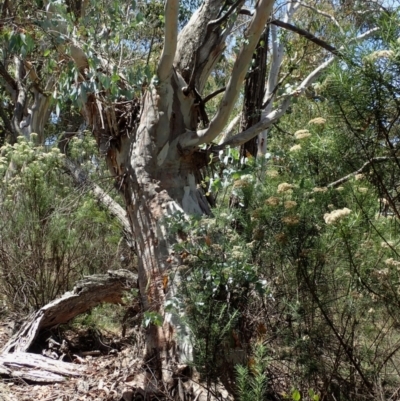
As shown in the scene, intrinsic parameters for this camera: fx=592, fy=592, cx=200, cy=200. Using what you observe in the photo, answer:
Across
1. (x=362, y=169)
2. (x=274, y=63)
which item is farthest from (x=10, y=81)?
(x=362, y=169)

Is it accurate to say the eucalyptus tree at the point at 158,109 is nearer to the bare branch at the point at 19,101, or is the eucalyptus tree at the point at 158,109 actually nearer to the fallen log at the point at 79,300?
the fallen log at the point at 79,300

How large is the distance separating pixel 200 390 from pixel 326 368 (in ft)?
3.21

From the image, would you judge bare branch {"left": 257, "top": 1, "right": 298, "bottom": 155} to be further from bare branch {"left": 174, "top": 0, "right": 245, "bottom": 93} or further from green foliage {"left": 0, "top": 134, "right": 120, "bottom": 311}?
green foliage {"left": 0, "top": 134, "right": 120, "bottom": 311}

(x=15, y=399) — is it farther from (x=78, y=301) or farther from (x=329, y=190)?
(x=329, y=190)

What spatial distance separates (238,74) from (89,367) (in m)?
3.13

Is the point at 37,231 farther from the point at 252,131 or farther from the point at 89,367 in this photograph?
the point at 252,131

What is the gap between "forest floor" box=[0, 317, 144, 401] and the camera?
4.88 meters

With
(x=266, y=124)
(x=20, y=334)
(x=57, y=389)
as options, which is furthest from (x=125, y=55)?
(x=57, y=389)

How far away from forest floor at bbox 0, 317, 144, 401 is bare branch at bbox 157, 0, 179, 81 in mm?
2332

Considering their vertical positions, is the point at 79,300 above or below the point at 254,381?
above

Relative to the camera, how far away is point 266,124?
5.08 m

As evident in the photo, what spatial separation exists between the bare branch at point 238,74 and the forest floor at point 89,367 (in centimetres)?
192

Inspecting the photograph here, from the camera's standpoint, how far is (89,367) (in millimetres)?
5750

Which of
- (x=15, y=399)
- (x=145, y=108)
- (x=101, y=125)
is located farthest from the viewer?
(x=101, y=125)
